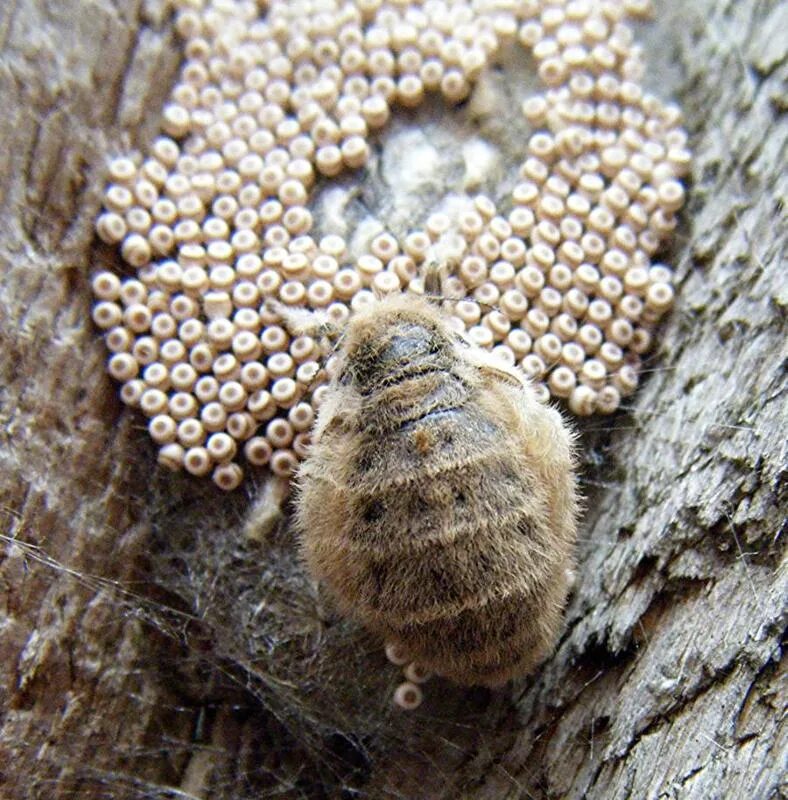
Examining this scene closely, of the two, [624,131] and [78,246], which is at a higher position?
[624,131]

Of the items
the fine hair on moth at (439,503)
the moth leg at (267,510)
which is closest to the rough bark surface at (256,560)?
the moth leg at (267,510)

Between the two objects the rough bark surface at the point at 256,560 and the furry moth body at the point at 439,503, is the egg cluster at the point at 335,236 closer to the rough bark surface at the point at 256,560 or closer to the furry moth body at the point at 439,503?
the rough bark surface at the point at 256,560

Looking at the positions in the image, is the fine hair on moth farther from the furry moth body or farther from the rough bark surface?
the rough bark surface

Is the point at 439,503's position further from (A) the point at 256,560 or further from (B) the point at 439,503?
(A) the point at 256,560

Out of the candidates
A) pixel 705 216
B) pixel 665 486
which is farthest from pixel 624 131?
pixel 665 486

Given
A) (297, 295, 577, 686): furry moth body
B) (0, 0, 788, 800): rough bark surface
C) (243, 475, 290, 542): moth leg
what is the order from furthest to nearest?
(243, 475, 290, 542): moth leg < (0, 0, 788, 800): rough bark surface < (297, 295, 577, 686): furry moth body

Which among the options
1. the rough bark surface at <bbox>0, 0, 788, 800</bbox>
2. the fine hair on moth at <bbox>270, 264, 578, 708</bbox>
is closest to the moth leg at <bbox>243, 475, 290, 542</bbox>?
the rough bark surface at <bbox>0, 0, 788, 800</bbox>

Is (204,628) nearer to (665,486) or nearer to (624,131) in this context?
(665,486)
